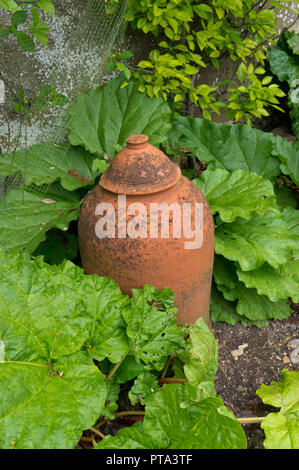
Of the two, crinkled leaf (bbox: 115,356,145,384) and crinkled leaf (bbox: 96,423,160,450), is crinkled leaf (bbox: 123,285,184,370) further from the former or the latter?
crinkled leaf (bbox: 96,423,160,450)

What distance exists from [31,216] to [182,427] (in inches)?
52.8

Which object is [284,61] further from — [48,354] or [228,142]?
[48,354]

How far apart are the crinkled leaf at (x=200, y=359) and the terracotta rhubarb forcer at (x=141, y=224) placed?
Result: 22cm

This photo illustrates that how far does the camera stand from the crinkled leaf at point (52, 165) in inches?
97.1

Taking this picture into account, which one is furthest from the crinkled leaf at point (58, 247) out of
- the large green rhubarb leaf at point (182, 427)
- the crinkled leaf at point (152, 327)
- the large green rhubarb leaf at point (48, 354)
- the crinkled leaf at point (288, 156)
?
the crinkled leaf at point (288, 156)

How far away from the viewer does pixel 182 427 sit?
1507 millimetres

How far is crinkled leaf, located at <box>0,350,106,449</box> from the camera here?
1.37 metres

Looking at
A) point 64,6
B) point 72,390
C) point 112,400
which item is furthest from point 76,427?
point 64,6

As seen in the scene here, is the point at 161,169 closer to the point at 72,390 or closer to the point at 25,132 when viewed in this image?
the point at 72,390

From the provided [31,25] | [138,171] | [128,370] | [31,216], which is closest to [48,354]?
[128,370]

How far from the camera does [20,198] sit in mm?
2412

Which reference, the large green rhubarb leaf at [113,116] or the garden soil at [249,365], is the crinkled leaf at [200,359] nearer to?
the garden soil at [249,365]

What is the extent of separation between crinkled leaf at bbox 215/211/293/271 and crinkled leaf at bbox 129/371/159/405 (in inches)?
28.6

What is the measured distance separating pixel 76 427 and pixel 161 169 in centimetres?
98
